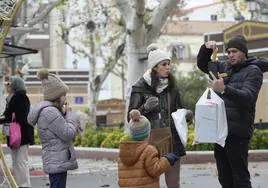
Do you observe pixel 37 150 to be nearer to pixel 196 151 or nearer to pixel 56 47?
pixel 196 151

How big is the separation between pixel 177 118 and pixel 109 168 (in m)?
8.05

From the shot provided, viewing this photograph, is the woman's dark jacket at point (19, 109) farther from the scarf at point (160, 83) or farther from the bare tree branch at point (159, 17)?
the bare tree branch at point (159, 17)

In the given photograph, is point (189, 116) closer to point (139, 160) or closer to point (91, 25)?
point (139, 160)

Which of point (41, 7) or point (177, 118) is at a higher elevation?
point (41, 7)

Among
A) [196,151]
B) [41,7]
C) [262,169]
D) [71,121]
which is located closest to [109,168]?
[196,151]

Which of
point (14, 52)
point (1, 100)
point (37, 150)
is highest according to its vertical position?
point (14, 52)

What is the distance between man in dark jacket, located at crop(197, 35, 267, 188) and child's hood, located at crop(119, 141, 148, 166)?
1036 mm

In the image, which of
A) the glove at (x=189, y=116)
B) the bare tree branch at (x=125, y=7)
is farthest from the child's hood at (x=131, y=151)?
the bare tree branch at (x=125, y=7)

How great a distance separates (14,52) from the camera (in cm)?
1052

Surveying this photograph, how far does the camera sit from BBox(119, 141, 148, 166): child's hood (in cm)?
637

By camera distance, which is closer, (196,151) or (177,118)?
(177,118)

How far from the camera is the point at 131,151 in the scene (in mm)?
6379

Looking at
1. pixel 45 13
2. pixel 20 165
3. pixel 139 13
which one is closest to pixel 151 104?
Answer: pixel 20 165

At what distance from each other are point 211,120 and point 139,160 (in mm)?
1020
